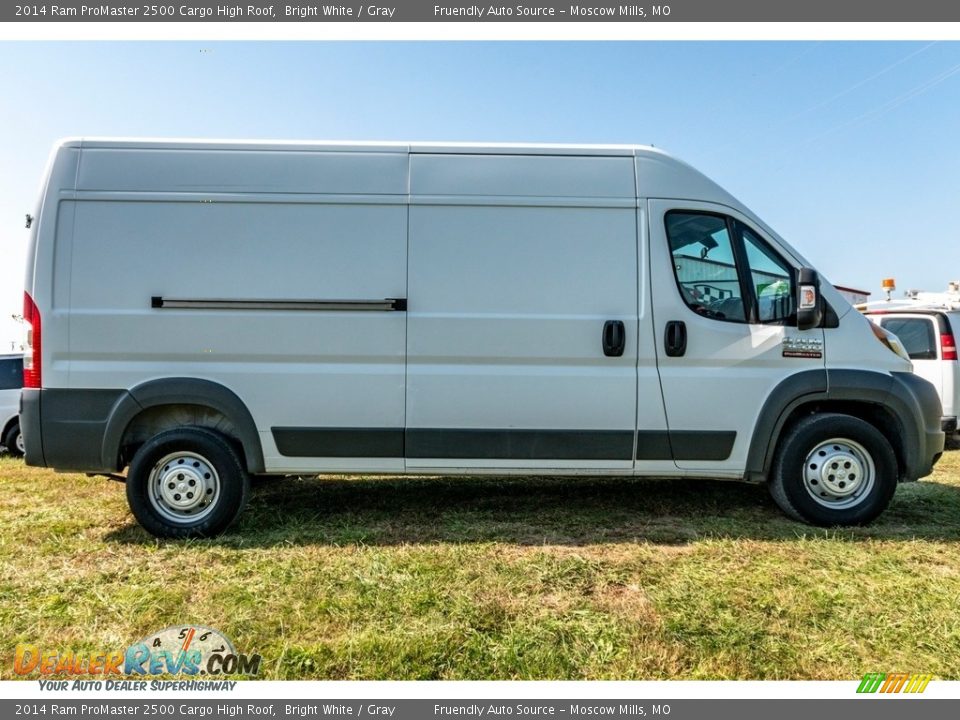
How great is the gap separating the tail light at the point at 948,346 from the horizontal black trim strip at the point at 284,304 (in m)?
7.50

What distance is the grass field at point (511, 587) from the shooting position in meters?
2.62

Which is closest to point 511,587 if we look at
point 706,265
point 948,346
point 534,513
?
point 534,513

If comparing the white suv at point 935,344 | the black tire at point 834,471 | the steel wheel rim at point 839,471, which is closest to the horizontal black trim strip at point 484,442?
the black tire at point 834,471

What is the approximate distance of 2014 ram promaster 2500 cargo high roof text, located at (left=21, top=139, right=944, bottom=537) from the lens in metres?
4.00

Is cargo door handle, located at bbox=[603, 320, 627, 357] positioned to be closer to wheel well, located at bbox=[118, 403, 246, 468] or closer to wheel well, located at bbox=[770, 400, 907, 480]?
wheel well, located at bbox=[770, 400, 907, 480]

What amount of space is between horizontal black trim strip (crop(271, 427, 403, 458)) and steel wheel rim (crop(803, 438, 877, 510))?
2.84 m

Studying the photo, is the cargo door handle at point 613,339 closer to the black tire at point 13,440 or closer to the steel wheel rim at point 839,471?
the steel wheel rim at point 839,471

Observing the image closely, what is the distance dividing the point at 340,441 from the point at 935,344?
7899 millimetres

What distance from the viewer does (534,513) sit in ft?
15.1

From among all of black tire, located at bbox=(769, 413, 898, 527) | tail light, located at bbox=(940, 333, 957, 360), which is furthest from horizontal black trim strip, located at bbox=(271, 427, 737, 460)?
tail light, located at bbox=(940, 333, 957, 360)

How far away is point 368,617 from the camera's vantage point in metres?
2.93

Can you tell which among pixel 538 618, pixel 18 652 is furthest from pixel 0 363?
pixel 538 618

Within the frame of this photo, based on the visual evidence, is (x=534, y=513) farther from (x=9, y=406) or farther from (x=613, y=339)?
(x=9, y=406)

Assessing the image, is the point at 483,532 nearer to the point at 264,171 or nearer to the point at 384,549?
the point at 384,549
